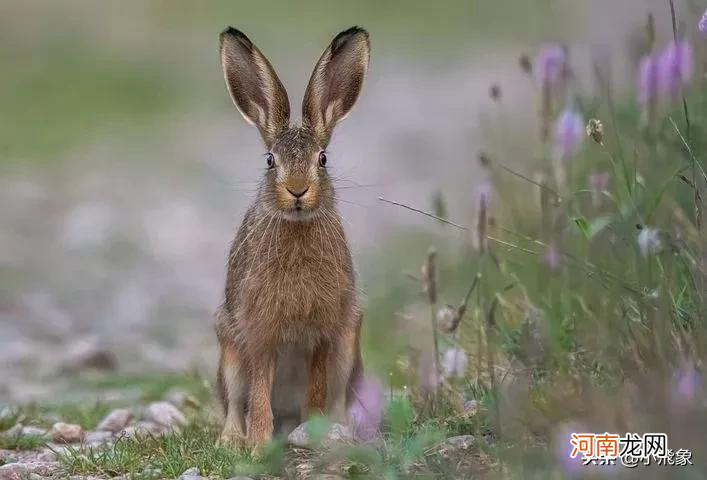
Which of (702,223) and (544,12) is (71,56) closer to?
(544,12)

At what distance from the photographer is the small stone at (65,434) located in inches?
229

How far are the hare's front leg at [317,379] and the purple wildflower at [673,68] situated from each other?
1657 millimetres

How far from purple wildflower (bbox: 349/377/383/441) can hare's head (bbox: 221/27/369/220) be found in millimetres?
749

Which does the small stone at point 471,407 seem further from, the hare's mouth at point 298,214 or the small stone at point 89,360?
the small stone at point 89,360

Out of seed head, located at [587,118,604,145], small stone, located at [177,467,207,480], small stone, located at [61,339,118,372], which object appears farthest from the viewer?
small stone, located at [61,339,118,372]

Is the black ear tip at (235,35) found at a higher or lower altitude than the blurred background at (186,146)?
lower

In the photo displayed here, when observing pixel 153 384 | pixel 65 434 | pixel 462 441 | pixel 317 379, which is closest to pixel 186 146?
pixel 153 384

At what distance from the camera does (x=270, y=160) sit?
18.0 feet

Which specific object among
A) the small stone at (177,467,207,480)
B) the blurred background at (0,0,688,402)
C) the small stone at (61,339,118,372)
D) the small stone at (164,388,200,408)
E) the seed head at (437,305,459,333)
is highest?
the blurred background at (0,0,688,402)

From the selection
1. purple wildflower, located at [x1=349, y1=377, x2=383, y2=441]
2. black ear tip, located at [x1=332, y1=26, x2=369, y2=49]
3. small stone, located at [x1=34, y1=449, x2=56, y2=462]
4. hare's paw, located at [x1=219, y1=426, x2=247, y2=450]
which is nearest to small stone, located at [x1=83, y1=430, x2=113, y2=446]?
small stone, located at [x1=34, y1=449, x2=56, y2=462]

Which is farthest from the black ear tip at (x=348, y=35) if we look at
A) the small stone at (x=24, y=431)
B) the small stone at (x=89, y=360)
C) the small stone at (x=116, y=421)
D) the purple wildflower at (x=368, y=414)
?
the small stone at (x=89, y=360)

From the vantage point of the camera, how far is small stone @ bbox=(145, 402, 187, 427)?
6.21 meters

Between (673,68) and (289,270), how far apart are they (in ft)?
5.39

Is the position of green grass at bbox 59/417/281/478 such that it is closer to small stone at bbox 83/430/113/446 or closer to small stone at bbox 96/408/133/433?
small stone at bbox 83/430/113/446
